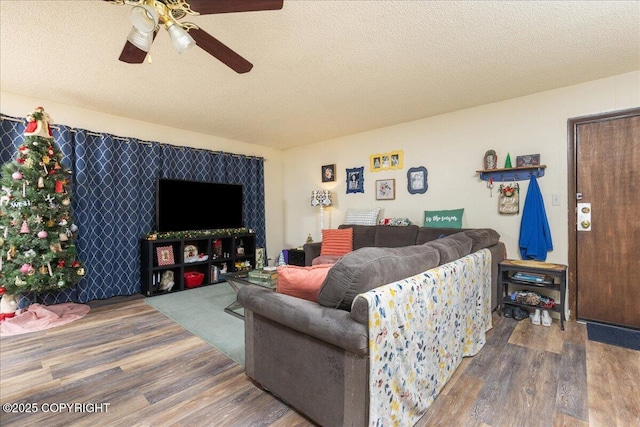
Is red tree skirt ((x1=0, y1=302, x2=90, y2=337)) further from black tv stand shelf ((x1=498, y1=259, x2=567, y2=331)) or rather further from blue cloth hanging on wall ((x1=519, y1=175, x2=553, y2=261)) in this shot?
blue cloth hanging on wall ((x1=519, y1=175, x2=553, y2=261))

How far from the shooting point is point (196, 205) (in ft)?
14.2

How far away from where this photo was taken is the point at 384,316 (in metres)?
1.32

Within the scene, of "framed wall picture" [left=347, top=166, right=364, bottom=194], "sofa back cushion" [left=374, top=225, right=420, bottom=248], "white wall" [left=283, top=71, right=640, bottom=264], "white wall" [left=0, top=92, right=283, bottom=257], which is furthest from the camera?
"framed wall picture" [left=347, top=166, right=364, bottom=194]

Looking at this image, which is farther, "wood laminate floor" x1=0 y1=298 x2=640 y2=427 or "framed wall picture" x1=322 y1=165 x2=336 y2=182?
"framed wall picture" x1=322 y1=165 x2=336 y2=182

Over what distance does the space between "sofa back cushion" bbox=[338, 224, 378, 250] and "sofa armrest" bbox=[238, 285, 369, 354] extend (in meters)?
2.54

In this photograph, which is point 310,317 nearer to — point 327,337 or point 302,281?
point 327,337

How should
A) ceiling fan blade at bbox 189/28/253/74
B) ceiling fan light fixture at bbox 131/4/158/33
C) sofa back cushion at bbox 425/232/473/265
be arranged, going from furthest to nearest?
sofa back cushion at bbox 425/232/473/265 → ceiling fan blade at bbox 189/28/253/74 → ceiling fan light fixture at bbox 131/4/158/33

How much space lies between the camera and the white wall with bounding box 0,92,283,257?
3203 mm

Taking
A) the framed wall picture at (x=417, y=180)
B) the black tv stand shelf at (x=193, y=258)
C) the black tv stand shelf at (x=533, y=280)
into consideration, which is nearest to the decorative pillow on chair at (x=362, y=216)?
the framed wall picture at (x=417, y=180)

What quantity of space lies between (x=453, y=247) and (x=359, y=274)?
3.79 ft

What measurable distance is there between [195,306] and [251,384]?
71.3 inches

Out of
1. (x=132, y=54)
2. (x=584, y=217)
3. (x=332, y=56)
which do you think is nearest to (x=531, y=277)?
(x=584, y=217)

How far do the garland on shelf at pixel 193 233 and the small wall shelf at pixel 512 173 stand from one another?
3.49 m

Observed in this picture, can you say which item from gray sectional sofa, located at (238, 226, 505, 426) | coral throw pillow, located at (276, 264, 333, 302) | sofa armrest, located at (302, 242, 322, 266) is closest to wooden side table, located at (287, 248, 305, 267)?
sofa armrest, located at (302, 242, 322, 266)
